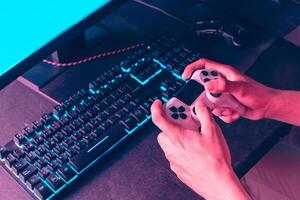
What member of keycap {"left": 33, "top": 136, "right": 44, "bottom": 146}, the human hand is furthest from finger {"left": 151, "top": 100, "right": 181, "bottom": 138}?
keycap {"left": 33, "top": 136, "right": 44, "bottom": 146}

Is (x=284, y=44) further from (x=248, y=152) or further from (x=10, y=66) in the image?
(x=10, y=66)

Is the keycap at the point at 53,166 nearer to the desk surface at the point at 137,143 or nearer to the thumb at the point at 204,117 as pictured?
the desk surface at the point at 137,143

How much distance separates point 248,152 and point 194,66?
17 centimetres

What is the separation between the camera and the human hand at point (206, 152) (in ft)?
2.35

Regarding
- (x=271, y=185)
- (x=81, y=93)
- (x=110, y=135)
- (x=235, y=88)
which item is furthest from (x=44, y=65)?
(x=271, y=185)

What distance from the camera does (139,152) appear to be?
32.8 inches

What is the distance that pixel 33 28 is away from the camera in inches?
32.0

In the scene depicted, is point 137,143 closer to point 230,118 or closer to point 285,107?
point 230,118

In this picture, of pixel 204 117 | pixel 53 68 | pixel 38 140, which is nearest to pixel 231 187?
pixel 204 117

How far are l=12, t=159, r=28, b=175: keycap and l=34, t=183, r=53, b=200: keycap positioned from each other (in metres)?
0.04

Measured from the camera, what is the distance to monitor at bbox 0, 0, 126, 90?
2.59 feet

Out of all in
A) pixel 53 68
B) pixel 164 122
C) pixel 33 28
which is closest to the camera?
pixel 164 122

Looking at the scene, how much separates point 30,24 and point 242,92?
1.17ft

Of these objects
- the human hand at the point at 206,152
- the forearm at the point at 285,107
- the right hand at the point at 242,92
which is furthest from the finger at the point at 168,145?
the forearm at the point at 285,107
